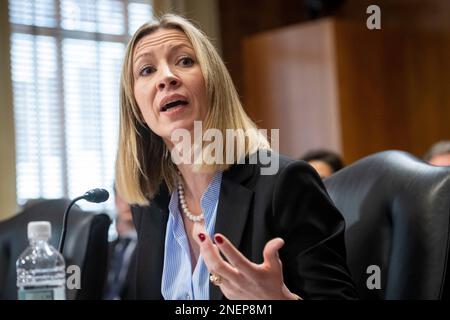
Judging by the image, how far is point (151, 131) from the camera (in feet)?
5.72

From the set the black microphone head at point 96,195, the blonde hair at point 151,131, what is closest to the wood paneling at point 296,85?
the blonde hair at point 151,131

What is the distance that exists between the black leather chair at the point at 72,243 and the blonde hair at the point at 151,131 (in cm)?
22

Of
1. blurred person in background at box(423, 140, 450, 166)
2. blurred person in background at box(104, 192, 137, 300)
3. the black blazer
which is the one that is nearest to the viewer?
the black blazer

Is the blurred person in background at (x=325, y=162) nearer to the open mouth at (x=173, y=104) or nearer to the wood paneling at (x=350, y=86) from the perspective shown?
the wood paneling at (x=350, y=86)

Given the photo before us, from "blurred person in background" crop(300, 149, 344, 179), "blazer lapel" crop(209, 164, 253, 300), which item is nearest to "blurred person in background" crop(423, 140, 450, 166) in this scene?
"blurred person in background" crop(300, 149, 344, 179)

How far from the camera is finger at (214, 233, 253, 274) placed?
1096mm

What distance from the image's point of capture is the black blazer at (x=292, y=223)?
1410 millimetres

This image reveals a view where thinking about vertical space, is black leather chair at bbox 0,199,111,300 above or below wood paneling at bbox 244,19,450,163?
below

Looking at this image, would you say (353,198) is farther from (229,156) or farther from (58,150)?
(58,150)

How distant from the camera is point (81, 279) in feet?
6.07

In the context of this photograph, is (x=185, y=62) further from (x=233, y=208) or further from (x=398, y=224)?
(x=398, y=224)

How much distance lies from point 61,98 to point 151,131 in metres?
2.63

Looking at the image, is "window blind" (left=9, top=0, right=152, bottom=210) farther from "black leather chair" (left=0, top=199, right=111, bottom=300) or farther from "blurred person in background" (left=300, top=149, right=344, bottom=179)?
"black leather chair" (left=0, top=199, right=111, bottom=300)
